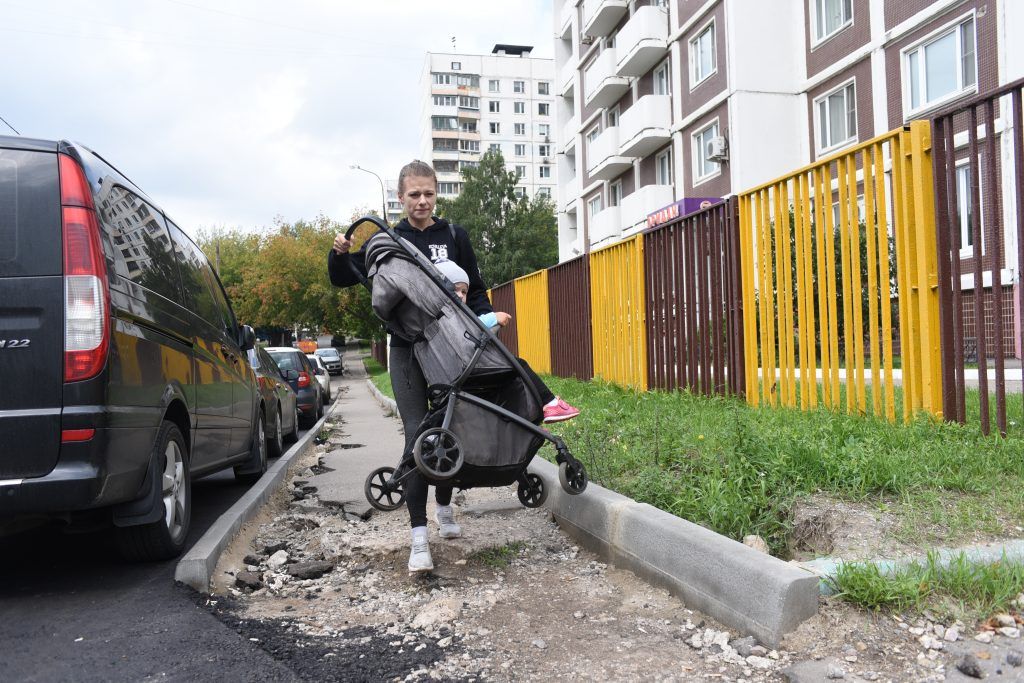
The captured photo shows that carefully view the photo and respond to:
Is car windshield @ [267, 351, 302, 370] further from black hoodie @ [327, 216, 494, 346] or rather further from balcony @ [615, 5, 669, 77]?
balcony @ [615, 5, 669, 77]

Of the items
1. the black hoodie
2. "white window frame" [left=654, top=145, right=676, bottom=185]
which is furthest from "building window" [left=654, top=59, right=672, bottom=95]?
the black hoodie

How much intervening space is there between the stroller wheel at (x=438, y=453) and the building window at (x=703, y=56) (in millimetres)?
21275

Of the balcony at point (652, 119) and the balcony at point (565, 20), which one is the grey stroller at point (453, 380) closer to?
the balcony at point (652, 119)

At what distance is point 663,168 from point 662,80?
2926 mm

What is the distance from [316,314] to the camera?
135 feet

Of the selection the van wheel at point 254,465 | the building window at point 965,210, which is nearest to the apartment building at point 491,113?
the building window at point 965,210

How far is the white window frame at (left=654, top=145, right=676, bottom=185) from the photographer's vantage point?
85.6 ft

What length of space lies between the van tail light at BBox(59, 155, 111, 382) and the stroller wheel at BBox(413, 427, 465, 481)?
141 cm

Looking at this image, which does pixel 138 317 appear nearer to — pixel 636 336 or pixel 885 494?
pixel 885 494

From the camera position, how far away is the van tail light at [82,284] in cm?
334

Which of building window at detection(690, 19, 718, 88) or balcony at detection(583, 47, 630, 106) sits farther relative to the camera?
balcony at detection(583, 47, 630, 106)

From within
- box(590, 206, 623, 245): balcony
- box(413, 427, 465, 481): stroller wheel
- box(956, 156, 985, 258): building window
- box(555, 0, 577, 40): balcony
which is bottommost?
box(413, 427, 465, 481): stroller wheel

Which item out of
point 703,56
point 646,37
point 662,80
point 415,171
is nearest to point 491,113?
point 662,80

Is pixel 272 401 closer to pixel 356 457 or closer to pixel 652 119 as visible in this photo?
pixel 356 457
